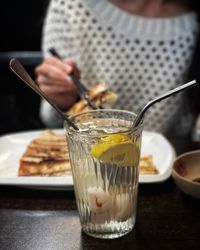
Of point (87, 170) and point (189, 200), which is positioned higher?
point (87, 170)

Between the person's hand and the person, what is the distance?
175 mm

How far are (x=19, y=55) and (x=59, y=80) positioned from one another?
36.8 inches

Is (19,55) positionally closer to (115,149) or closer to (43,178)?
(43,178)

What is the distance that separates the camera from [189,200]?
2.62ft

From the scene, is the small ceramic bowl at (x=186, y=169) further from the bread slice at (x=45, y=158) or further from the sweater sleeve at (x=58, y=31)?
the sweater sleeve at (x=58, y=31)

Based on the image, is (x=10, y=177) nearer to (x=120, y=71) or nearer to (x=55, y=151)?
(x=55, y=151)

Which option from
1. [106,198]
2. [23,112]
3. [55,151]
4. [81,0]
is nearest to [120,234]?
[106,198]

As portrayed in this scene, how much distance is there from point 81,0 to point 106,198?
966 mm

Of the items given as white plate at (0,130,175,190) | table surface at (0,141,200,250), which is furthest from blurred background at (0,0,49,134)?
table surface at (0,141,200,250)

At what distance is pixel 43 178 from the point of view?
0.84 m

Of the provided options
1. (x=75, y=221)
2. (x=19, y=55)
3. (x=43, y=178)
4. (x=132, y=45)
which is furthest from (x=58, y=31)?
(x=75, y=221)

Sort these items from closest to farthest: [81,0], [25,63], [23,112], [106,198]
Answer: [106,198] → [81,0] → [25,63] → [23,112]

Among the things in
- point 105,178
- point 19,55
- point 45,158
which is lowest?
point 19,55

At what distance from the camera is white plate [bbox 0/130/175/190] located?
32.6 inches
